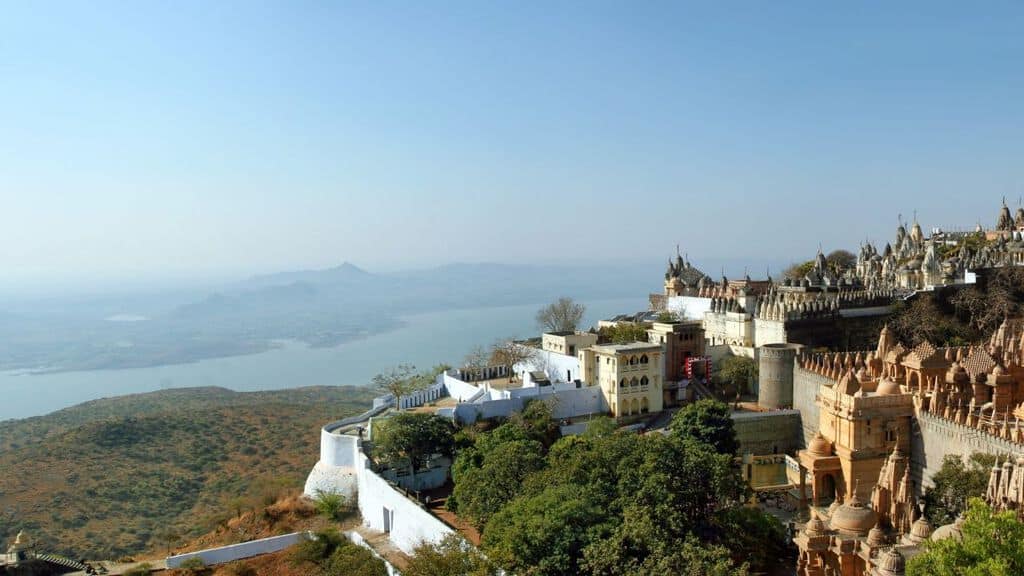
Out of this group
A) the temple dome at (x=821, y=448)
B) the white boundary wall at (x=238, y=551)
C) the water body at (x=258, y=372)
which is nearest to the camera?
the temple dome at (x=821, y=448)

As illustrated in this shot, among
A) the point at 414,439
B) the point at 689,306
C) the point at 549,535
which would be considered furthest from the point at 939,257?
the point at 549,535

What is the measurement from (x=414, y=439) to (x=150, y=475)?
22.5 meters

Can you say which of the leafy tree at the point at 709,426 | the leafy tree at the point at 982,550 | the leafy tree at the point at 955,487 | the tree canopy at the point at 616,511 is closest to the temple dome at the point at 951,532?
the leafy tree at the point at 982,550

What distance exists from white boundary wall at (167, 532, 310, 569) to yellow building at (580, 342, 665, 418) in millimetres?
14076

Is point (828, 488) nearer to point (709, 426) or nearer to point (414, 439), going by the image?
point (709, 426)

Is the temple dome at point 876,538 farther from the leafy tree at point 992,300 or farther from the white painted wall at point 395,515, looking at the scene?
the leafy tree at point 992,300

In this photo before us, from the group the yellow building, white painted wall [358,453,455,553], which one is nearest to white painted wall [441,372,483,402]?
the yellow building

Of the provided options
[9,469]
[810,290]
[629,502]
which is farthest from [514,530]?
[9,469]

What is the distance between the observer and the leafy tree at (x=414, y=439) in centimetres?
3002

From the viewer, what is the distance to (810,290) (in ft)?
153

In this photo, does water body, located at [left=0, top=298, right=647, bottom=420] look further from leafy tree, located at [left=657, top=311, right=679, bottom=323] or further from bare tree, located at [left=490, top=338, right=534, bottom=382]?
bare tree, located at [left=490, top=338, right=534, bottom=382]

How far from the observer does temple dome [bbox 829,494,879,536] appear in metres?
18.6

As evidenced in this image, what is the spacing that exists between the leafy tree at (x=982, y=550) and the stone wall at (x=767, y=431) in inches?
653

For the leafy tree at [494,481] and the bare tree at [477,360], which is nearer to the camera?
the leafy tree at [494,481]
